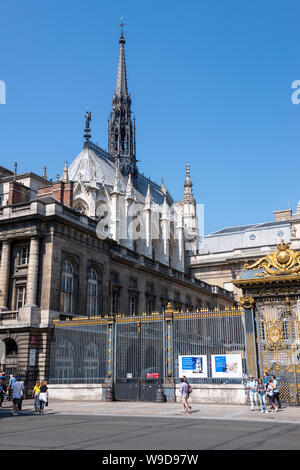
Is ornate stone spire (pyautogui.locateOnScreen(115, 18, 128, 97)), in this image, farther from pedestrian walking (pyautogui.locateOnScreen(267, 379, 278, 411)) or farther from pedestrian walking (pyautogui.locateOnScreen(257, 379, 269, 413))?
pedestrian walking (pyautogui.locateOnScreen(267, 379, 278, 411))

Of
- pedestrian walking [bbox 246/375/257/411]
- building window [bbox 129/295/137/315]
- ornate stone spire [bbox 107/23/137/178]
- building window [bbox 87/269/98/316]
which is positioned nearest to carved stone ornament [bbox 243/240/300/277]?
pedestrian walking [bbox 246/375/257/411]

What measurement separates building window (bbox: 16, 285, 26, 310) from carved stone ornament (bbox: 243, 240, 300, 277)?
47.3 ft

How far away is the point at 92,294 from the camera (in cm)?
3155

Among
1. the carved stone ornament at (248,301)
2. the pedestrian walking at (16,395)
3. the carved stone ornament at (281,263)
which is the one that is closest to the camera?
the pedestrian walking at (16,395)

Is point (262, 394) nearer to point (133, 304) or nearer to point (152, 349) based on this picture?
point (152, 349)

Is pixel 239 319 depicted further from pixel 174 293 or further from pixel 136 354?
pixel 174 293

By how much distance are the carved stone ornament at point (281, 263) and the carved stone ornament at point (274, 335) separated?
1977 mm

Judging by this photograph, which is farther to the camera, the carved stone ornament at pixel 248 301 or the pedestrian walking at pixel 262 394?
the carved stone ornament at pixel 248 301

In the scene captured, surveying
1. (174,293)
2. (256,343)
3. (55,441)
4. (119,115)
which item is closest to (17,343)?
(256,343)

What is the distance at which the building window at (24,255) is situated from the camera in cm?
2903

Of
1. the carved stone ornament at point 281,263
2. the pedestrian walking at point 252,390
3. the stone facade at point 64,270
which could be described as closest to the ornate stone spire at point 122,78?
the stone facade at point 64,270

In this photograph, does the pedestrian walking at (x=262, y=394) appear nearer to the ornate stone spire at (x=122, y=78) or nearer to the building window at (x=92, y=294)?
the building window at (x=92, y=294)

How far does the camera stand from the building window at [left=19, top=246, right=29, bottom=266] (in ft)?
95.3

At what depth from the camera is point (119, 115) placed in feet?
253
